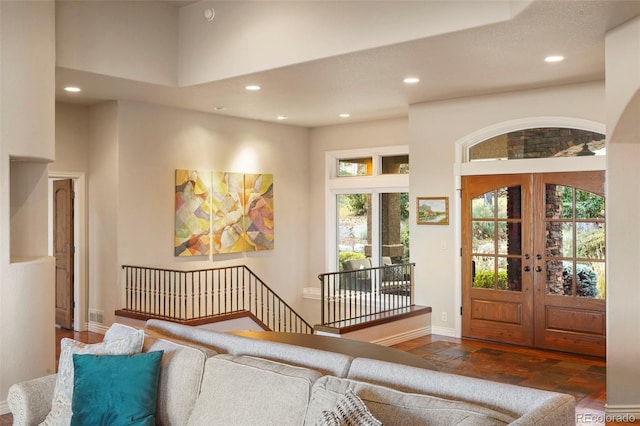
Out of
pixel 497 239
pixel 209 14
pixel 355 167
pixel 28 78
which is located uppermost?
pixel 209 14

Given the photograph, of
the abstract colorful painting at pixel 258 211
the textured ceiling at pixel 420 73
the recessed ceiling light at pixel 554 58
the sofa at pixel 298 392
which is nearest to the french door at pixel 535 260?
the textured ceiling at pixel 420 73

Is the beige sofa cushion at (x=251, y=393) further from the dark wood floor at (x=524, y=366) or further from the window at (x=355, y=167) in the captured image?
the window at (x=355, y=167)

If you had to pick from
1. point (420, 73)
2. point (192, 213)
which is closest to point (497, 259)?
point (420, 73)

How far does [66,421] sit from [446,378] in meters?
1.84

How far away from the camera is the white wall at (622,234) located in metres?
4.59

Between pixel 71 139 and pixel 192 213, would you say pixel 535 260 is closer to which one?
pixel 192 213

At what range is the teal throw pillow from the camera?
2797 mm

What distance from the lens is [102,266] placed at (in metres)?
7.88

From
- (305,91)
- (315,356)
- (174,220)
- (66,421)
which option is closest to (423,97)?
(305,91)

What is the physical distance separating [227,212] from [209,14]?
3.13 meters

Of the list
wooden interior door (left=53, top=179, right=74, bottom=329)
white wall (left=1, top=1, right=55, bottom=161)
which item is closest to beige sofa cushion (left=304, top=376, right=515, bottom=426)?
white wall (left=1, top=1, right=55, bottom=161)

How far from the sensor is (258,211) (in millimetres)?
9312

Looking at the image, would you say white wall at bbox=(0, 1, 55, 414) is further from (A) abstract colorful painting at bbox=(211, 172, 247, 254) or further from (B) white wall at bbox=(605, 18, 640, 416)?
(B) white wall at bbox=(605, 18, 640, 416)

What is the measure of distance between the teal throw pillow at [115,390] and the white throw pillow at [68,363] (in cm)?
10
